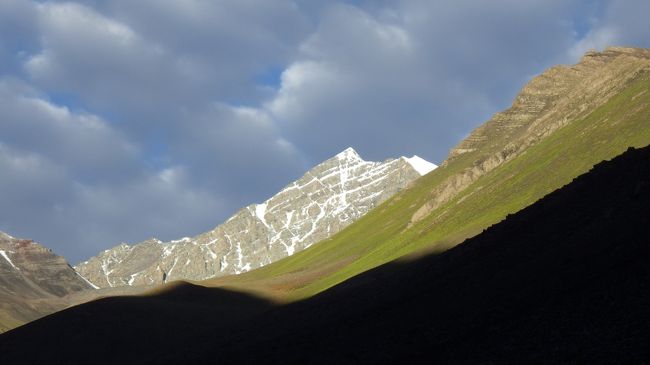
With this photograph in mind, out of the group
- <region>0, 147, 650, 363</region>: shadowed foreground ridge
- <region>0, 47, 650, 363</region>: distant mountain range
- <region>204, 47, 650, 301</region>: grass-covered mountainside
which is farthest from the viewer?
<region>204, 47, 650, 301</region>: grass-covered mountainside

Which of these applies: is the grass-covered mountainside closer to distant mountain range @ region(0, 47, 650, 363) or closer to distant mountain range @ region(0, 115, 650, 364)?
distant mountain range @ region(0, 47, 650, 363)

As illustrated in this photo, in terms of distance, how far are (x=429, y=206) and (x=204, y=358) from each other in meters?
99.8

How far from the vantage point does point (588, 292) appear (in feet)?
142

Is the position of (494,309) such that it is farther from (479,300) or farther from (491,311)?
(479,300)

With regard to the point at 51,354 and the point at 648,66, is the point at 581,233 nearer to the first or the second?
the point at 51,354

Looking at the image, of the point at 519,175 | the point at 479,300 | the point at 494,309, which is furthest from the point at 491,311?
the point at 519,175

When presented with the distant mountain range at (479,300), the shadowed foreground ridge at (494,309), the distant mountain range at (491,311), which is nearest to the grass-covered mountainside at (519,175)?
the distant mountain range at (479,300)

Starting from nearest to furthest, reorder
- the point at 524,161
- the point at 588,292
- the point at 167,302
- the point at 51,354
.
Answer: the point at 588,292
the point at 51,354
the point at 167,302
the point at 524,161

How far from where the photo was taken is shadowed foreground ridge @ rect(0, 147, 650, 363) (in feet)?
131

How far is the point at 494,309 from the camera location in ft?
160

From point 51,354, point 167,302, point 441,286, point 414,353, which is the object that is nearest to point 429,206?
point 167,302

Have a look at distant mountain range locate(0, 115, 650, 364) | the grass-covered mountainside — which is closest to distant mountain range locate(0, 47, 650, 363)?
distant mountain range locate(0, 115, 650, 364)

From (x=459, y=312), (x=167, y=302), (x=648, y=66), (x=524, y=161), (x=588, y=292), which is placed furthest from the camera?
(x=648, y=66)

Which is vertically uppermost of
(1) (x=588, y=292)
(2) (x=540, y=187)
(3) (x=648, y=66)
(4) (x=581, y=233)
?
(3) (x=648, y=66)
